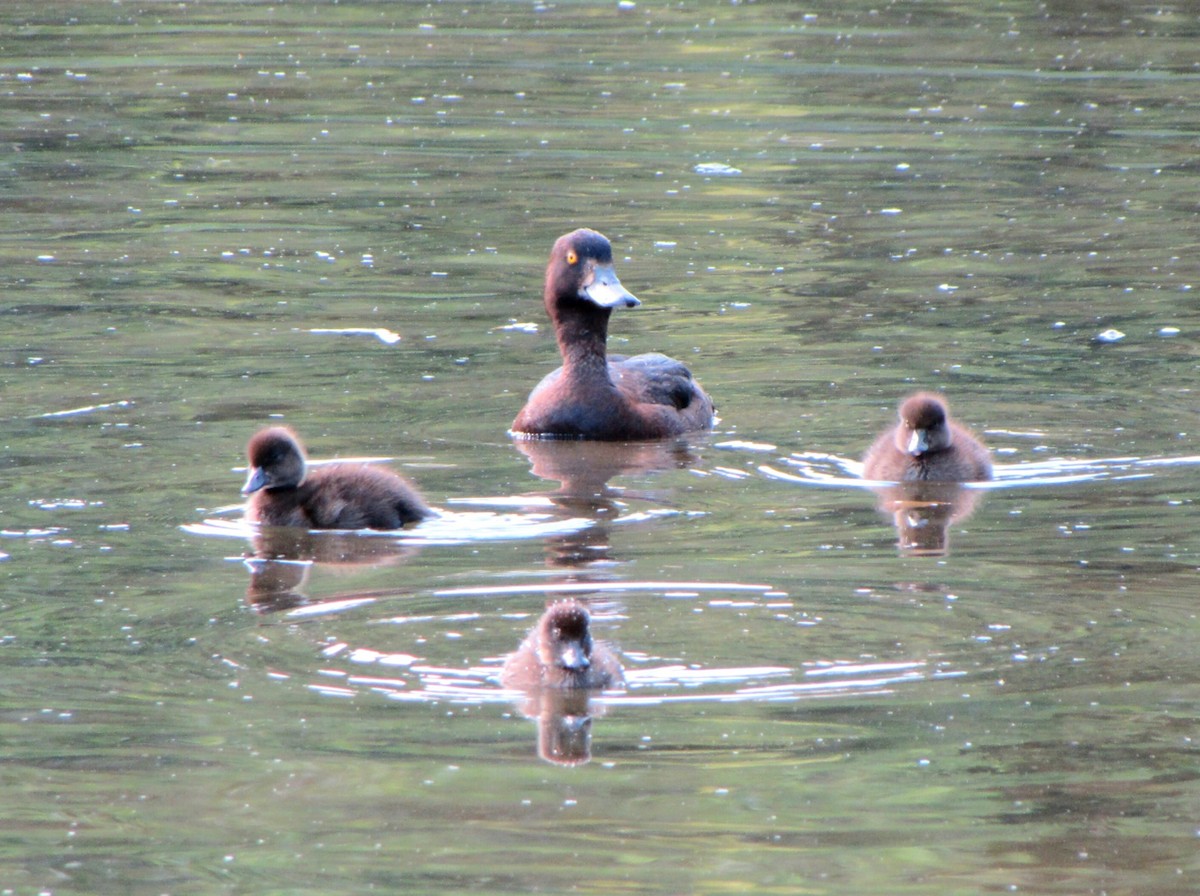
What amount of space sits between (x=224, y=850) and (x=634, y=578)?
8.59 feet

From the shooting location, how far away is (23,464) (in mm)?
9719

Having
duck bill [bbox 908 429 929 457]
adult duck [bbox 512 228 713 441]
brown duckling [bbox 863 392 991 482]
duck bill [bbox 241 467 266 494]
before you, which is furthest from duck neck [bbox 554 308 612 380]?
duck bill [bbox 241 467 266 494]

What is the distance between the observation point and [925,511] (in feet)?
30.6

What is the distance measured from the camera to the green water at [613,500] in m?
5.82

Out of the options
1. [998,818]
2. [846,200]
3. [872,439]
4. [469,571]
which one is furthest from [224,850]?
[846,200]

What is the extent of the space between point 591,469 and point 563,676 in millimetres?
3777

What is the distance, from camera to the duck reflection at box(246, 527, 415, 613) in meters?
7.85

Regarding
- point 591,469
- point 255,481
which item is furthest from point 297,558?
point 591,469

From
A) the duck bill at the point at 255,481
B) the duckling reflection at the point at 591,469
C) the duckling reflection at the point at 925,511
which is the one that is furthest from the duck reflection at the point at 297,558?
the duckling reflection at the point at 925,511

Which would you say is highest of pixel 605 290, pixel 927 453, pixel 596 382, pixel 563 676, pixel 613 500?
pixel 605 290

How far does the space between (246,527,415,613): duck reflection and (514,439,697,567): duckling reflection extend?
0.66m

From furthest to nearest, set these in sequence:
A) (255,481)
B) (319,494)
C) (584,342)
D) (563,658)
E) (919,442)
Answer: (584,342) → (919,442) → (319,494) → (255,481) → (563,658)

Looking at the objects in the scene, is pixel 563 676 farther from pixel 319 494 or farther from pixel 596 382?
pixel 596 382

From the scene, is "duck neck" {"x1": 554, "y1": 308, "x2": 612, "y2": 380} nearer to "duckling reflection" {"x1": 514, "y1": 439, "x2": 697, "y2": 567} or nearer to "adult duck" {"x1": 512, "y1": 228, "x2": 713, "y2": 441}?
"adult duck" {"x1": 512, "y1": 228, "x2": 713, "y2": 441}
